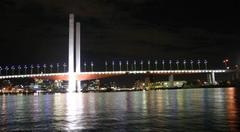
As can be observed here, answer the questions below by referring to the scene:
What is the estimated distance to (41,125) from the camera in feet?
71.4

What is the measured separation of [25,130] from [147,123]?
6.25m

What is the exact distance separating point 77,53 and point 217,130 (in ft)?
337

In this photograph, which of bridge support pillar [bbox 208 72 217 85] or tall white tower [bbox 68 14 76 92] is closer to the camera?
tall white tower [bbox 68 14 76 92]

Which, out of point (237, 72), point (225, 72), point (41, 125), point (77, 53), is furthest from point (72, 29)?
point (41, 125)

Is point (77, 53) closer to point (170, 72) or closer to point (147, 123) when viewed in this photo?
point (170, 72)

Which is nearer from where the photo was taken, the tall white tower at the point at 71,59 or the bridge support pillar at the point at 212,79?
the tall white tower at the point at 71,59

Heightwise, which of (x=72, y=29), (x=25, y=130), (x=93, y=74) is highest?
(x=72, y=29)

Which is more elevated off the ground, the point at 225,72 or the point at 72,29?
the point at 72,29

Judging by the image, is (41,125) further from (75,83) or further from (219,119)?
(75,83)

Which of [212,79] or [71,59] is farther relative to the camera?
[212,79]

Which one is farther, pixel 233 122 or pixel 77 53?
pixel 77 53

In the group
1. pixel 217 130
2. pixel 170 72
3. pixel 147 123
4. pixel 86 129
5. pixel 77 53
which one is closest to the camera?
pixel 217 130

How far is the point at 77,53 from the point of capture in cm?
11881

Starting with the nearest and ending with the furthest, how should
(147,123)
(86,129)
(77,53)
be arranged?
(86,129) < (147,123) < (77,53)
